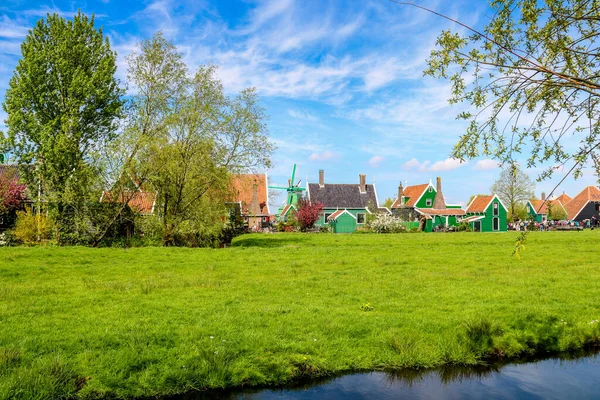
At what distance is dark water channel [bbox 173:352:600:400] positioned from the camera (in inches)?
333

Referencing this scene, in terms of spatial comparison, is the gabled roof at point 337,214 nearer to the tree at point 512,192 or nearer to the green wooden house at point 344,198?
the green wooden house at point 344,198

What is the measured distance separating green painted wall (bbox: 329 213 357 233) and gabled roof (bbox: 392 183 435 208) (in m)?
12.6

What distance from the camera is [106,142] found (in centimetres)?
2995

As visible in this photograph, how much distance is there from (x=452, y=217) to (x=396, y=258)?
52.0 m

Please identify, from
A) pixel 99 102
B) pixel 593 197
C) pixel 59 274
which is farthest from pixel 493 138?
pixel 593 197

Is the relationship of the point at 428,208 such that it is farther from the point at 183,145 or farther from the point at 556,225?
the point at 183,145

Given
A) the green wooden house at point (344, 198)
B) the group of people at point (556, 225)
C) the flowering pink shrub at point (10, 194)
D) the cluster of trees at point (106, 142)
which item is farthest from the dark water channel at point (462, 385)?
the green wooden house at point (344, 198)

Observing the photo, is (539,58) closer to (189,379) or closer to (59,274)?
(189,379)

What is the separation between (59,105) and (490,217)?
5997 cm

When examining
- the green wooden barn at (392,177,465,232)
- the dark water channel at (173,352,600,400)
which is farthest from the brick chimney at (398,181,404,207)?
the dark water channel at (173,352,600,400)

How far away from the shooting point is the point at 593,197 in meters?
87.0

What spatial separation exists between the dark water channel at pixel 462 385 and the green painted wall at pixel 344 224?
181 ft

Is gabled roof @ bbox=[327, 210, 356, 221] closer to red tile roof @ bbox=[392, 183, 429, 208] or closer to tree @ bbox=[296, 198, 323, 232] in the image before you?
tree @ bbox=[296, 198, 323, 232]

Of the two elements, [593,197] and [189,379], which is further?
[593,197]
